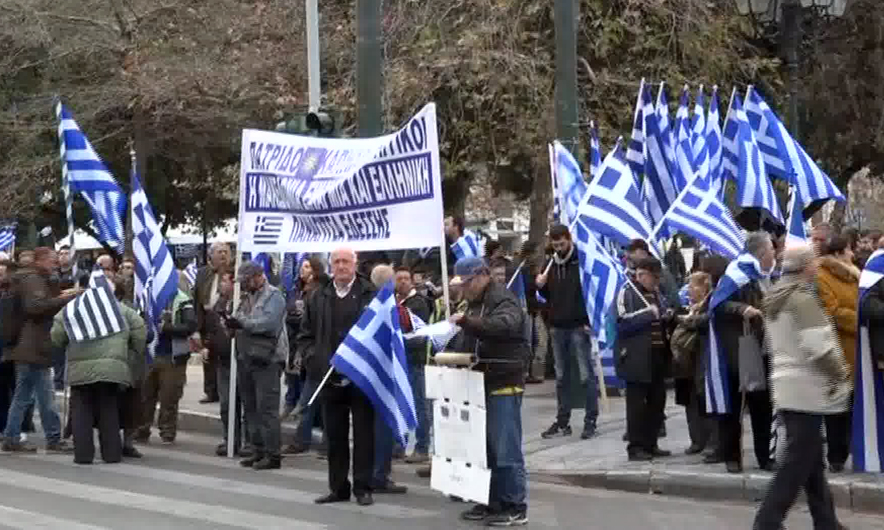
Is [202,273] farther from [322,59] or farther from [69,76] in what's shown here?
[69,76]

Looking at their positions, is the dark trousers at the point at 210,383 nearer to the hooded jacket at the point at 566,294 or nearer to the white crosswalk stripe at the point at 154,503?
the white crosswalk stripe at the point at 154,503

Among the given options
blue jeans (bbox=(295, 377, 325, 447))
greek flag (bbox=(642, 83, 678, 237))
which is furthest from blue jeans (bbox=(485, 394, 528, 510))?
greek flag (bbox=(642, 83, 678, 237))

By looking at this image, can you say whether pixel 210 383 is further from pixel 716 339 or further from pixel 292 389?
pixel 716 339

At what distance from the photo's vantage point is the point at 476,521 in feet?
33.6

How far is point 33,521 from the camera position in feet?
34.0

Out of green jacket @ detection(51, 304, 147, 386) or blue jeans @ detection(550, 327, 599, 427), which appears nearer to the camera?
blue jeans @ detection(550, 327, 599, 427)

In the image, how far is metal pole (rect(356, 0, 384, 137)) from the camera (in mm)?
14055

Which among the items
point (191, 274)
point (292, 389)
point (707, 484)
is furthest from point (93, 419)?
point (707, 484)

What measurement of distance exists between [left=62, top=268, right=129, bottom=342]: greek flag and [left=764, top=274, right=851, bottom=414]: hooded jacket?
22.5ft

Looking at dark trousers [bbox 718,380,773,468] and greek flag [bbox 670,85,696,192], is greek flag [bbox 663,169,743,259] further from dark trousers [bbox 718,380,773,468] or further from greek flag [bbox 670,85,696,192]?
greek flag [bbox 670,85,696,192]

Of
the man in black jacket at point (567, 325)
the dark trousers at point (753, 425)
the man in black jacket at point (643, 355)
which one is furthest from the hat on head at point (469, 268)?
the man in black jacket at point (567, 325)

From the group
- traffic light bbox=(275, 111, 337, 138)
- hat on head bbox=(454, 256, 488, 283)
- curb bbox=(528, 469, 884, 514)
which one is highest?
traffic light bbox=(275, 111, 337, 138)

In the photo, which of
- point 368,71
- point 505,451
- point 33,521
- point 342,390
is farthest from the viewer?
point 368,71

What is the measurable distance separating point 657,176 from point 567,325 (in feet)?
8.79
